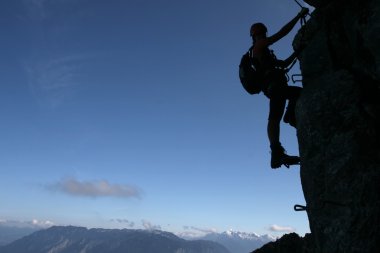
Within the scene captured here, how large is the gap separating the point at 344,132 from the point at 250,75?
3.47m

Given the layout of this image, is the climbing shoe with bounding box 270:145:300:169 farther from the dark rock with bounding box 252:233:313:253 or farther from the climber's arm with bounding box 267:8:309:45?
the dark rock with bounding box 252:233:313:253

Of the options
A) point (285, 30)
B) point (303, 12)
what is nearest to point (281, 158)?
point (285, 30)

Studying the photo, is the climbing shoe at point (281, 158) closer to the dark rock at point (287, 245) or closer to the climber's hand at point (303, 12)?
the climber's hand at point (303, 12)

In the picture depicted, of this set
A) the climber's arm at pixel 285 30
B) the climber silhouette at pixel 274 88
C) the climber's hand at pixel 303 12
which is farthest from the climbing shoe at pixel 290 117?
the climber's hand at pixel 303 12

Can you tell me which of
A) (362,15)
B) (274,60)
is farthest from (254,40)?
(362,15)

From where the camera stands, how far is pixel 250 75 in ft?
34.4

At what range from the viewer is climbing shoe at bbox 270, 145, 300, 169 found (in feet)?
33.0

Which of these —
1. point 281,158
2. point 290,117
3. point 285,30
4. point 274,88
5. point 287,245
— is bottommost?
point 287,245

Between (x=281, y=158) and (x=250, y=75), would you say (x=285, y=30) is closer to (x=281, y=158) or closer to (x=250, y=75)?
(x=250, y=75)

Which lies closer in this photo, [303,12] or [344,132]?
[344,132]

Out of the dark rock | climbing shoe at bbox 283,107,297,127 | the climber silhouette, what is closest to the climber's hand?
the climber silhouette

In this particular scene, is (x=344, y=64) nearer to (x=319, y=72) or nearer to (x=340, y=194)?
(x=319, y=72)

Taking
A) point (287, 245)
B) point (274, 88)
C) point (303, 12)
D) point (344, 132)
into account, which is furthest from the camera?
point (287, 245)

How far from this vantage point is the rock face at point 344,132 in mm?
7129
